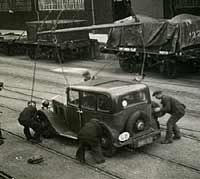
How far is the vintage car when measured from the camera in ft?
36.6

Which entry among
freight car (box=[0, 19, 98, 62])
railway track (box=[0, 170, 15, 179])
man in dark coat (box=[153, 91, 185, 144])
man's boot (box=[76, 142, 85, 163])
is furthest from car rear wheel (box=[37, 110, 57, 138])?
freight car (box=[0, 19, 98, 62])

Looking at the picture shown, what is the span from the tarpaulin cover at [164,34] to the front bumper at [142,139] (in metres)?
8.58

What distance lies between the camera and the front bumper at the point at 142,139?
11141 mm

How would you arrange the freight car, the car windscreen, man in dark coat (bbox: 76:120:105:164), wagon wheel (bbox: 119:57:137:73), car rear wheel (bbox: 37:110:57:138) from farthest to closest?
the freight car, wagon wheel (bbox: 119:57:137:73), car rear wheel (bbox: 37:110:57:138), the car windscreen, man in dark coat (bbox: 76:120:105:164)

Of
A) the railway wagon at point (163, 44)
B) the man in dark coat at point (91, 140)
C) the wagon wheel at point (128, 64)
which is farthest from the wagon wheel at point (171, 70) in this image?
the man in dark coat at point (91, 140)

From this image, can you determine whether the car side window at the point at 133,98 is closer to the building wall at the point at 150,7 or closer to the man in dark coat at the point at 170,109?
the man in dark coat at the point at 170,109

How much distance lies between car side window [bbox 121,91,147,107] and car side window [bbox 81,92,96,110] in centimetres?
77

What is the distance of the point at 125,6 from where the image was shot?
3067 cm

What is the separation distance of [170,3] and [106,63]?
6248 mm

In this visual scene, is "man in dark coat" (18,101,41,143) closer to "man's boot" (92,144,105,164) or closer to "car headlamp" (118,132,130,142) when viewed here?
"man's boot" (92,144,105,164)

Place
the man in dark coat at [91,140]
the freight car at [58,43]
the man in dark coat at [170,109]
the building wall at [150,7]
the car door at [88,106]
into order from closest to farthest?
the man in dark coat at [91,140], the car door at [88,106], the man in dark coat at [170,109], the freight car at [58,43], the building wall at [150,7]

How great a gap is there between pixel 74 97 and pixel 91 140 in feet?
5.83

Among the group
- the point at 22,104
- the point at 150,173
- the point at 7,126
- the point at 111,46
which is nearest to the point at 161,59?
the point at 111,46

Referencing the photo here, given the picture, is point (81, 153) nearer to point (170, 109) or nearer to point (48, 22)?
point (170, 109)
